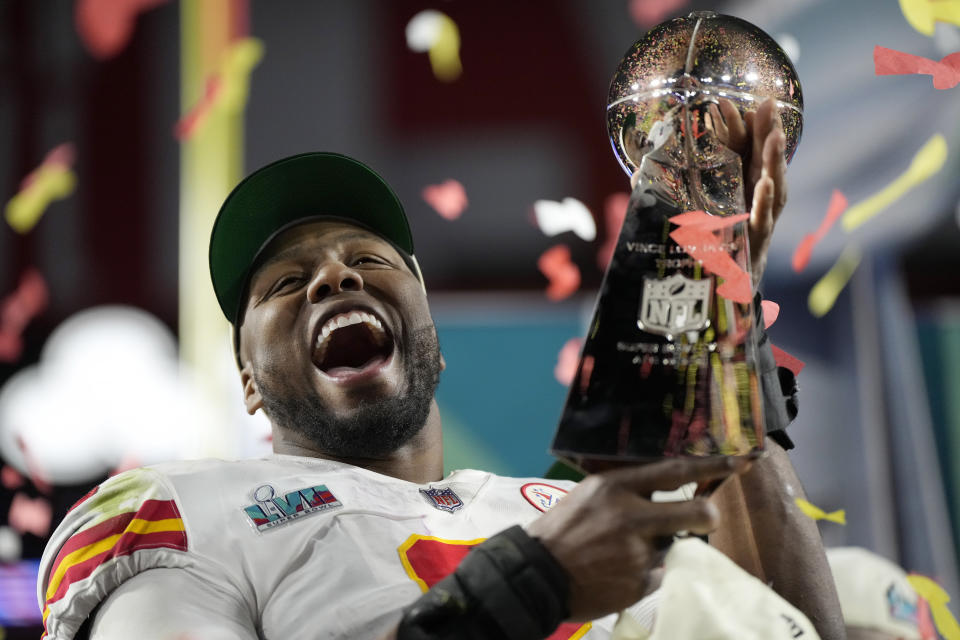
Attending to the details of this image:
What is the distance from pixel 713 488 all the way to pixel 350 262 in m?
0.89

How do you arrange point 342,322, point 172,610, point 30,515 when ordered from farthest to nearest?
point 30,515 → point 342,322 → point 172,610

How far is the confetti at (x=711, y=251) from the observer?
37.1 inches

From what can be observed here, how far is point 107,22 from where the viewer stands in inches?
126

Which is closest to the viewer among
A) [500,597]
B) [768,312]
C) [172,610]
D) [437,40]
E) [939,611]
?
[500,597]

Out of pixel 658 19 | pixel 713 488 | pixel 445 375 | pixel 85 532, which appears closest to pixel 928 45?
pixel 658 19

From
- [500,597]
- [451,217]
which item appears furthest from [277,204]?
[451,217]

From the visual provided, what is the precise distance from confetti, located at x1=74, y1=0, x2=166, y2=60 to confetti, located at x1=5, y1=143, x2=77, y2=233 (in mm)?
329

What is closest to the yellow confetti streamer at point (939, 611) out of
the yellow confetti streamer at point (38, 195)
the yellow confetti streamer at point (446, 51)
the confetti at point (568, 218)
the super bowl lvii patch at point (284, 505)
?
the super bowl lvii patch at point (284, 505)

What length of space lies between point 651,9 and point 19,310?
2.04m

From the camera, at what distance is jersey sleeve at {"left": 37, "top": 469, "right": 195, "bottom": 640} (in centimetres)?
118

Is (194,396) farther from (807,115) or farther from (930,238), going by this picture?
(930,238)

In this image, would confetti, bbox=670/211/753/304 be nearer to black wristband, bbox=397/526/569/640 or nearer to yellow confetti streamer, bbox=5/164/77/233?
black wristband, bbox=397/526/569/640

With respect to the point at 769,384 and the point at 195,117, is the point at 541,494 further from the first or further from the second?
the point at 195,117

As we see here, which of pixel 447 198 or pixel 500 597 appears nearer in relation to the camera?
pixel 500 597
